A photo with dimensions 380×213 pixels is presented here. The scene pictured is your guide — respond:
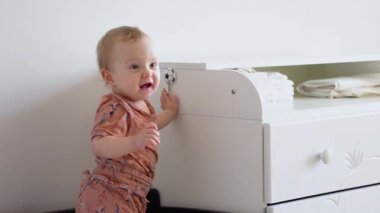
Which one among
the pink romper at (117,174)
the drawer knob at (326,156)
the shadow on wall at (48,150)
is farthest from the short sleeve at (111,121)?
the drawer knob at (326,156)

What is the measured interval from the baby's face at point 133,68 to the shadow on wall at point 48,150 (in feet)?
1.09

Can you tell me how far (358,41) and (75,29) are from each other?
119 cm

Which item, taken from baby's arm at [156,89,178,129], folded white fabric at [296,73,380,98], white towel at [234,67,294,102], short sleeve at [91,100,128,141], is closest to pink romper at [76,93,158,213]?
short sleeve at [91,100,128,141]

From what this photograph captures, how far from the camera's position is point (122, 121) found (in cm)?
139

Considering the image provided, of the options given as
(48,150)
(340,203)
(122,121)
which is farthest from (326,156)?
(48,150)

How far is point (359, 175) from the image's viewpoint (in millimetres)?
1613

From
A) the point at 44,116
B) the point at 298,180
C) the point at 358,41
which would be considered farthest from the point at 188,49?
the point at 358,41

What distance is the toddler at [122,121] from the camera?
139cm

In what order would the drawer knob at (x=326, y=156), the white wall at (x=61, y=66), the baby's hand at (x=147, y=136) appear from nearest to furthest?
the baby's hand at (x=147, y=136) < the drawer knob at (x=326, y=156) < the white wall at (x=61, y=66)

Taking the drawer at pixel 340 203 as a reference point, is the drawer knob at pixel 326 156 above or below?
above

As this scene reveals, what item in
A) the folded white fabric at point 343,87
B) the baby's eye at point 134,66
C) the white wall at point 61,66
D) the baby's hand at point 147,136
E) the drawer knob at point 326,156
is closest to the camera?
the baby's hand at point 147,136

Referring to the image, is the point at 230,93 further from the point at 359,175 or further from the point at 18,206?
the point at 18,206

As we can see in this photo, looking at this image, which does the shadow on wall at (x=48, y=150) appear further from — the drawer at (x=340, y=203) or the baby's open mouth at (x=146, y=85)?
the drawer at (x=340, y=203)

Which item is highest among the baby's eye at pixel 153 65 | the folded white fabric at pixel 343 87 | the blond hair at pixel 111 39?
the blond hair at pixel 111 39
